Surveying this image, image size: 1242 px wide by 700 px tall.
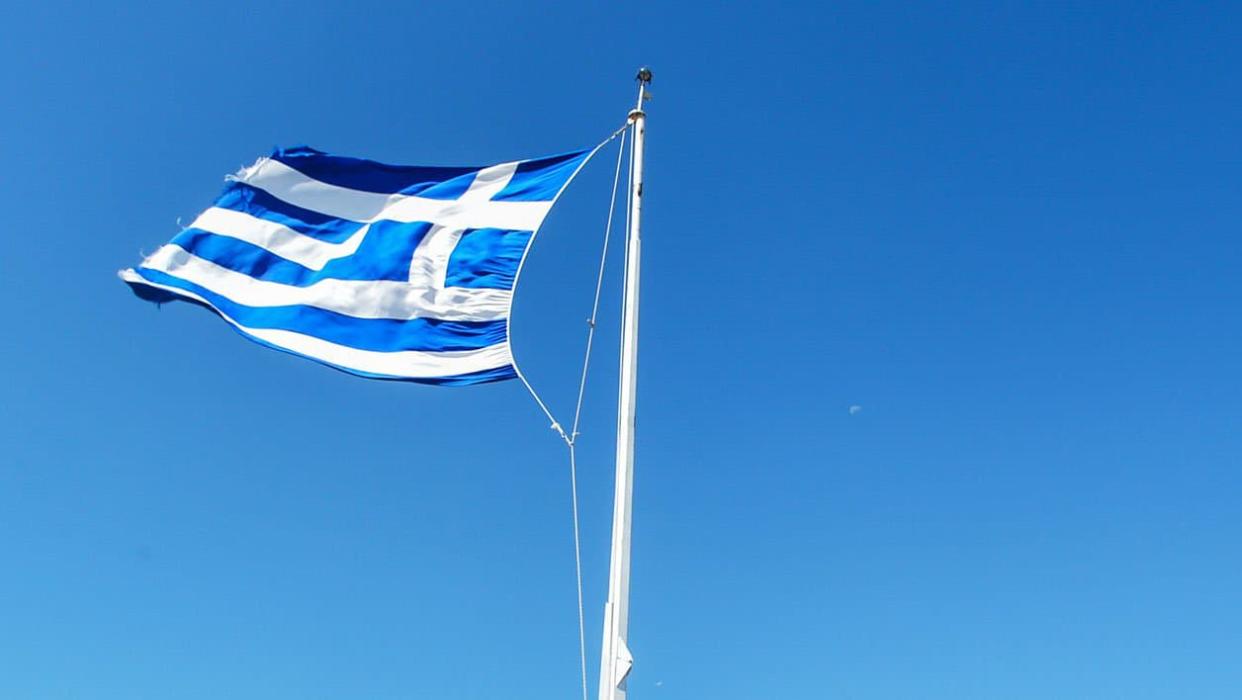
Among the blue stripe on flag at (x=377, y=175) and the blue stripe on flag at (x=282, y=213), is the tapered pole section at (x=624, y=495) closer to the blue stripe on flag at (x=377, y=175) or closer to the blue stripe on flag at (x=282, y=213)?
the blue stripe on flag at (x=377, y=175)

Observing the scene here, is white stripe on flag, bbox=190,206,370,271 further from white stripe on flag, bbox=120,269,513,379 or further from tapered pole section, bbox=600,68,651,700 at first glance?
tapered pole section, bbox=600,68,651,700

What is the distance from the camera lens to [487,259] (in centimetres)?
1672

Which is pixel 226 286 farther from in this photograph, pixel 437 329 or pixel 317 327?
pixel 437 329

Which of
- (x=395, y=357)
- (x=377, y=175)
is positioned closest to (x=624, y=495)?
(x=395, y=357)

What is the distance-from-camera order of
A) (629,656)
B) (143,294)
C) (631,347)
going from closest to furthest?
(629,656) < (631,347) < (143,294)

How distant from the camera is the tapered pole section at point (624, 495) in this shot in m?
13.0

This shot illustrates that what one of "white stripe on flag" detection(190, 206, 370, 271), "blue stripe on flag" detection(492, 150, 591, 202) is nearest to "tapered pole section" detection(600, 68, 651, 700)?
"blue stripe on flag" detection(492, 150, 591, 202)

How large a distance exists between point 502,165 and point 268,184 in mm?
3749

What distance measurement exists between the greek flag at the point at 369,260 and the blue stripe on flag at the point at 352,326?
0.02m

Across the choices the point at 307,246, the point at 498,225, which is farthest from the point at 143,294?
the point at 498,225

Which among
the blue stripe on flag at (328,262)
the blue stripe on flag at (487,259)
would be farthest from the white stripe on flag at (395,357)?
the blue stripe on flag at (487,259)

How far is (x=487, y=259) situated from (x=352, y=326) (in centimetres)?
214

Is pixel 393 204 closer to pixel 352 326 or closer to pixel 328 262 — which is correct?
pixel 328 262

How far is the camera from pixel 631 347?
14.9m
